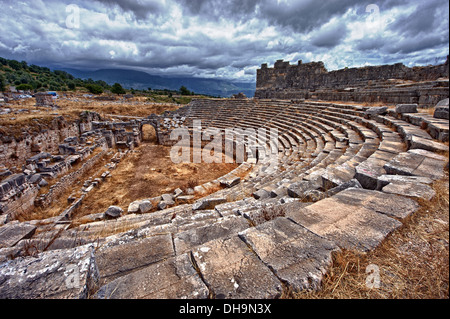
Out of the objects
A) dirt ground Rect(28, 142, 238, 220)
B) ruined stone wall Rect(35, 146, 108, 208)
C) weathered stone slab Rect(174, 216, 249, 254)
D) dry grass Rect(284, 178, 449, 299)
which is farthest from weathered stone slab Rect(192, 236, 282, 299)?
ruined stone wall Rect(35, 146, 108, 208)

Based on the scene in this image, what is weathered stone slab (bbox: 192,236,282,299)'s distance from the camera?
4.87 feet

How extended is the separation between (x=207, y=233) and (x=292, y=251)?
121 centimetres

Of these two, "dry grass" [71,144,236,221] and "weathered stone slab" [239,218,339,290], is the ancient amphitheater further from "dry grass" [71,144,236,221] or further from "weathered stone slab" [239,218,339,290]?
"dry grass" [71,144,236,221]

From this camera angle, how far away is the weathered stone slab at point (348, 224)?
1.96 meters

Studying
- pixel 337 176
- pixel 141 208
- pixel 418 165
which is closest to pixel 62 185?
pixel 141 208

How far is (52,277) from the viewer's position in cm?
158

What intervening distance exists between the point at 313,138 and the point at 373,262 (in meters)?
9.54

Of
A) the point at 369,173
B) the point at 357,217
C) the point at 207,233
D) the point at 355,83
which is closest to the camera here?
the point at 357,217

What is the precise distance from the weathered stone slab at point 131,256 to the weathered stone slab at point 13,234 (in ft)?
11.9

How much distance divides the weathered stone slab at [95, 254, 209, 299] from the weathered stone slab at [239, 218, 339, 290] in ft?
2.20

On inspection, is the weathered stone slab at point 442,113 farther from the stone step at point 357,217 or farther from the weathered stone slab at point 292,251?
the weathered stone slab at point 292,251

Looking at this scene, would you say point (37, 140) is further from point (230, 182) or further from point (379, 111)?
point (379, 111)

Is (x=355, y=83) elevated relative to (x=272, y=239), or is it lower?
elevated
